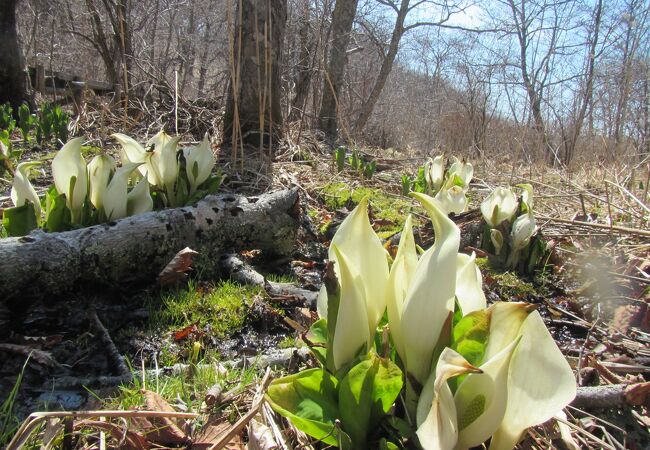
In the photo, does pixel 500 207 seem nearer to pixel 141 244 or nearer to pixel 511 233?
pixel 511 233

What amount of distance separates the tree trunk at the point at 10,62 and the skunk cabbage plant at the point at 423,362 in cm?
802

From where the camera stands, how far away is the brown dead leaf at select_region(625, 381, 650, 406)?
49.2 inches

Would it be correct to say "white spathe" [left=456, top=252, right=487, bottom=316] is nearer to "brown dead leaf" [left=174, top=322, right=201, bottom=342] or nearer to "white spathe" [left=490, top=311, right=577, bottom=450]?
"white spathe" [left=490, top=311, right=577, bottom=450]

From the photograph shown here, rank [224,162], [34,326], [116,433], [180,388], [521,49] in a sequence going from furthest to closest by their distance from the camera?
[521,49] < [224,162] < [34,326] < [180,388] < [116,433]

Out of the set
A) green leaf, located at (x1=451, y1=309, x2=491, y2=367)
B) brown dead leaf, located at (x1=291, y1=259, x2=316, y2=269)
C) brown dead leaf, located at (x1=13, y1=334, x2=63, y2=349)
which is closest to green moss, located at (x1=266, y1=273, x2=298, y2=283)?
brown dead leaf, located at (x1=291, y1=259, x2=316, y2=269)

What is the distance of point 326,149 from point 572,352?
4427 millimetres

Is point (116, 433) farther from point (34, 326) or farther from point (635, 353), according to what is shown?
point (635, 353)

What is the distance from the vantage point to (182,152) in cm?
249

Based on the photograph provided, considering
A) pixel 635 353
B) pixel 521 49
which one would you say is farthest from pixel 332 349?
pixel 521 49

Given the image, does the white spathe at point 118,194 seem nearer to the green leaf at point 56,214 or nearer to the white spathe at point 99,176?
the white spathe at point 99,176

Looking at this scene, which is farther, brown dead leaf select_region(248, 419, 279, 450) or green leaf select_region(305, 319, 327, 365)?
green leaf select_region(305, 319, 327, 365)

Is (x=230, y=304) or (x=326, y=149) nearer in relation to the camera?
(x=230, y=304)

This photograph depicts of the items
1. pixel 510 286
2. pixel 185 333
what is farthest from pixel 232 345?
pixel 510 286

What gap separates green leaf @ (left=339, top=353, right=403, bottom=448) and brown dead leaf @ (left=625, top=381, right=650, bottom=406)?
805 millimetres
